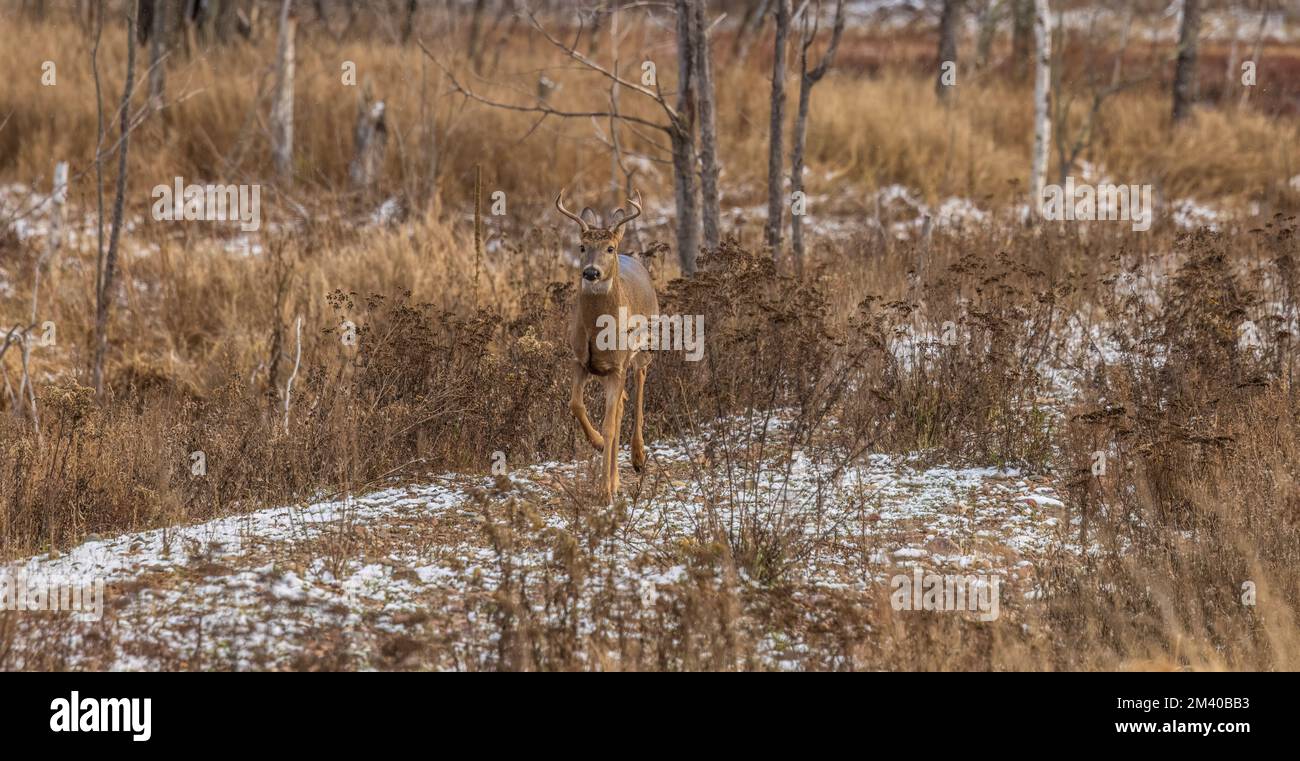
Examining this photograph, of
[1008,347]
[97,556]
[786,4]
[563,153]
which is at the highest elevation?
[786,4]

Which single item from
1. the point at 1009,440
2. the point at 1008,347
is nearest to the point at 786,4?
the point at 1008,347

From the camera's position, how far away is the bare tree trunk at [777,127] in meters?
10.1

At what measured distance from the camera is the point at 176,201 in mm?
14648

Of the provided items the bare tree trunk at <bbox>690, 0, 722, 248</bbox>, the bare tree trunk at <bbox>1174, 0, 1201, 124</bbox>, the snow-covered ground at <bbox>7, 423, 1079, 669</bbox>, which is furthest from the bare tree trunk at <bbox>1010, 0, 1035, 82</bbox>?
the snow-covered ground at <bbox>7, 423, 1079, 669</bbox>

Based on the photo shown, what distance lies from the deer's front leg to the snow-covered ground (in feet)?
0.33

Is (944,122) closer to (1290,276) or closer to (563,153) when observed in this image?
(563,153)

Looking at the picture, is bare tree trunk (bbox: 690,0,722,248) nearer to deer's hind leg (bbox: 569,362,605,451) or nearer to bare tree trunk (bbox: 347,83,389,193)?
deer's hind leg (bbox: 569,362,605,451)

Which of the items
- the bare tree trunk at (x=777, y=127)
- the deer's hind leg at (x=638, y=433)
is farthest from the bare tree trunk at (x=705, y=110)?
the deer's hind leg at (x=638, y=433)

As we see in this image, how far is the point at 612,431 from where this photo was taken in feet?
21.2
